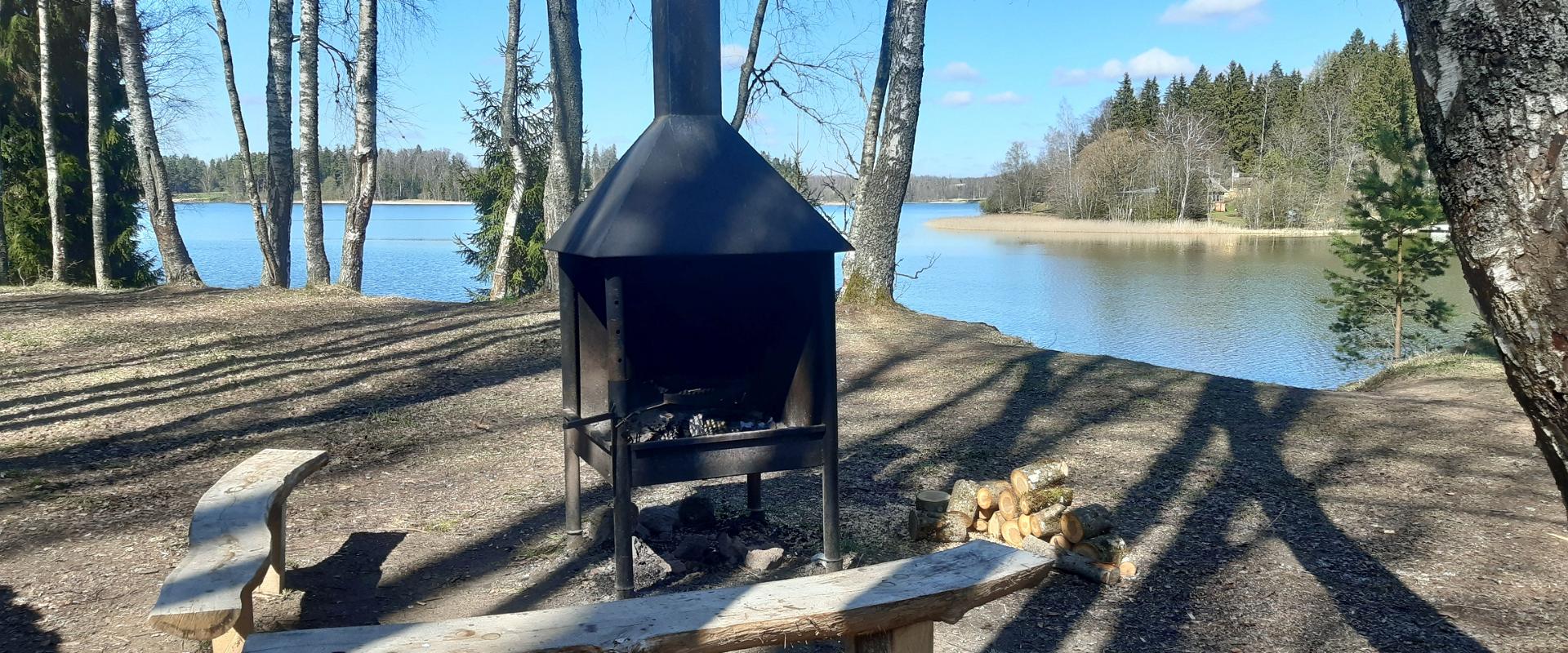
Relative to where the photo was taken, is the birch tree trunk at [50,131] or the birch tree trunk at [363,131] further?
the birch tree trunk at [50,131]

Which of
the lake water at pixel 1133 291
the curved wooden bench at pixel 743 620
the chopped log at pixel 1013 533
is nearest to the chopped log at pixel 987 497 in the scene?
the chopped log at pixel 1013 533

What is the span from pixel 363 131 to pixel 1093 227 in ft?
136

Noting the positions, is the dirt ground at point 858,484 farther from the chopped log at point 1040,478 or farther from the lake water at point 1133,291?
the lake water at point 1133,291

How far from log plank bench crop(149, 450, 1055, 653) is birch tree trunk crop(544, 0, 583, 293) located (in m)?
8.52

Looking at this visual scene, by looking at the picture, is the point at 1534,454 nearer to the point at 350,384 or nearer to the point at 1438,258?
the point at 350,384

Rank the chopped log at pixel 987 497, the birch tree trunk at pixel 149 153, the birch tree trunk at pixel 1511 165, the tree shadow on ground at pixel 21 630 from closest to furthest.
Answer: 1. the birch tree trunk at pixel 1511 165
2. the tree shadow on ground at pixel 21 630
3. the chopped log at pixel 987 497
4. the birch tree trunk at pixel 149 153

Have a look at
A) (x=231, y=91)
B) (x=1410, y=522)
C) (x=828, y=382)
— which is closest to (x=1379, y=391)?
(x=1410, y=522)

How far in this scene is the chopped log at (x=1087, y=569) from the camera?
140 inches

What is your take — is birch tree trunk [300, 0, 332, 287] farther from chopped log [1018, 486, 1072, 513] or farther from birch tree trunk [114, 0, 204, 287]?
chopped log [1018, 486, 1072, 513]

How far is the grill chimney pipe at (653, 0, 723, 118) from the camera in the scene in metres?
3.42

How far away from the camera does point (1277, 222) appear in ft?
132

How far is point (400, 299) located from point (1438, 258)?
1504 cm

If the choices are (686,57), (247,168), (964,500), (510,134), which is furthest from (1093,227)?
(686,57)

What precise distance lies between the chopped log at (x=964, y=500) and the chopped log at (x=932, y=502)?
0.13 ft
